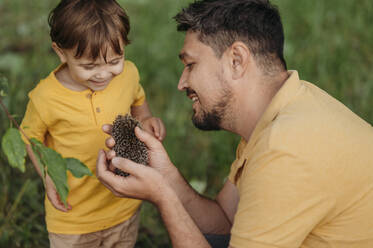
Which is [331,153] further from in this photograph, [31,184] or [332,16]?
[332,16]

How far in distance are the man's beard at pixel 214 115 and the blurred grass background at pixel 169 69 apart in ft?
4.58

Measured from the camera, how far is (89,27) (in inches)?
90.7

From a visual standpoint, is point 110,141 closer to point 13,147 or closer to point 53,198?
point 53,198

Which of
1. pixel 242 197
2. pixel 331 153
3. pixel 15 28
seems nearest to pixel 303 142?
pixel 331 153

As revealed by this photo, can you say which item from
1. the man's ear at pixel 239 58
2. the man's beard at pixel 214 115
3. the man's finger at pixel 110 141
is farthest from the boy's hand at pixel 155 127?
the man's ear at pixel 239 58

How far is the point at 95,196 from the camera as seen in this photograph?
105 inches

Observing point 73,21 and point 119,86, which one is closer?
point 73,21

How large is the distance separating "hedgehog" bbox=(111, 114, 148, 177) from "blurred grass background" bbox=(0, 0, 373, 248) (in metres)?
1.33

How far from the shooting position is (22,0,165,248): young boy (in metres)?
2.34

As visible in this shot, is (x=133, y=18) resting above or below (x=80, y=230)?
above

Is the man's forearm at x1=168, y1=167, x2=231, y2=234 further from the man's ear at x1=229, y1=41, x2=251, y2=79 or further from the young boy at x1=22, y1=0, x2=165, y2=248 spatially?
the man's ear at x1=229, y1=41, x2=251, y2=79

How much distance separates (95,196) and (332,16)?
471 cm

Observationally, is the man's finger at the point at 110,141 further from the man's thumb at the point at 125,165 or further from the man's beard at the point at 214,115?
the man's beard at the point at 214,115

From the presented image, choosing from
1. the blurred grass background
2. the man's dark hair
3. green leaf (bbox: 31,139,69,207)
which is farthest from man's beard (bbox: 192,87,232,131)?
the blurred grass background
